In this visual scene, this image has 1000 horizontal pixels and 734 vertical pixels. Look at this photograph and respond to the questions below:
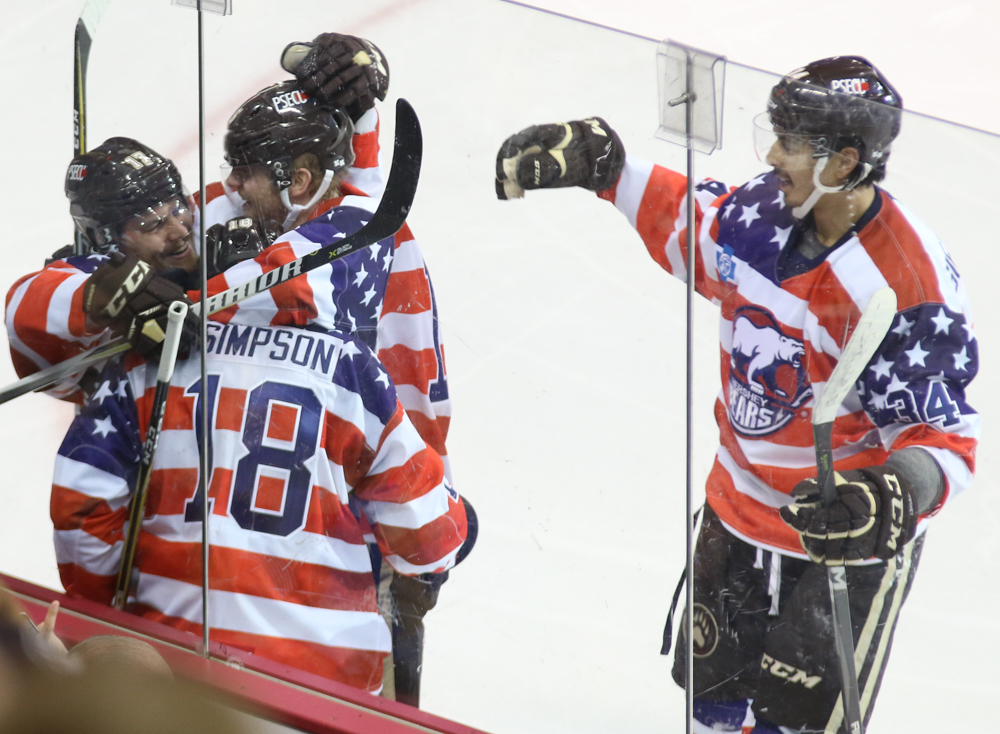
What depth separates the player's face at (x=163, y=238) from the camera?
4.87 ft

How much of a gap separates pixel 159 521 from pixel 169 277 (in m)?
0.35

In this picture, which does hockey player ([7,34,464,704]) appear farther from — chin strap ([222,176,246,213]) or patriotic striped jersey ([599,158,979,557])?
patriotic striped jersey ([599,158,979,557])

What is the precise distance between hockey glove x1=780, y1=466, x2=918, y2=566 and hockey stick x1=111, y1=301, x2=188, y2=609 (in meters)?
0.87

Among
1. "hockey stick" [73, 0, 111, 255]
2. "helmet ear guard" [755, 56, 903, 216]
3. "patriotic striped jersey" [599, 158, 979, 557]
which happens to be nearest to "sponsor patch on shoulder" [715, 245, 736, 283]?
"patriotic striped jersey" [599, 158, 979, 557]

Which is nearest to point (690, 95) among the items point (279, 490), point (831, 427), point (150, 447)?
point (831, 427)

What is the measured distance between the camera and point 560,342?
1.41m

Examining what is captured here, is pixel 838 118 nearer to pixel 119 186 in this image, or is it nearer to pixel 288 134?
pixel 288 134

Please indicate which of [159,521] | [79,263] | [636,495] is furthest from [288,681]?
[79,263]

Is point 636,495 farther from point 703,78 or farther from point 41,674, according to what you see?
point 41,674

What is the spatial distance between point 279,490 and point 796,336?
73 centimetres

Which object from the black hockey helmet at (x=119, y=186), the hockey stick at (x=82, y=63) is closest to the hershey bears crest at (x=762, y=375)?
the black hockey helmet at (x=119, y=186)

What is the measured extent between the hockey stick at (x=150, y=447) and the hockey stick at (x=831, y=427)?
87cm

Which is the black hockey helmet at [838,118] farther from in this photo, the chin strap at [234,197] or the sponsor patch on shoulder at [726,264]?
the chin strap at [234,197]

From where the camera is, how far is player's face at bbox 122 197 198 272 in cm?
148
